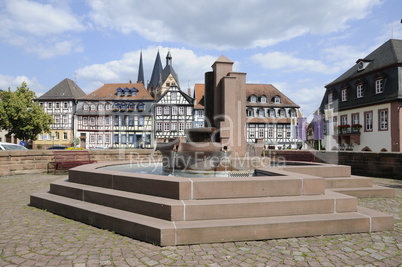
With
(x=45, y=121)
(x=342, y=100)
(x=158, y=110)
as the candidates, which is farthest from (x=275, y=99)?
(x=45, y=121)

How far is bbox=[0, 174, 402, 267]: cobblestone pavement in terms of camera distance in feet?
13.2

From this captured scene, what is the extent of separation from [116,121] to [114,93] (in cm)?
543

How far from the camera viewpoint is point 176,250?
447 cm

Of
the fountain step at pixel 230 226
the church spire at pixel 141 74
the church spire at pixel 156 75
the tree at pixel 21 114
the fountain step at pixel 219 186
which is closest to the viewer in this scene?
the fountain step at pixel 230 226

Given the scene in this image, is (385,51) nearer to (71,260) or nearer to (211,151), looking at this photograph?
(211,151)

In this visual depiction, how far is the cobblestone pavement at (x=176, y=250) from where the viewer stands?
13.2 ft

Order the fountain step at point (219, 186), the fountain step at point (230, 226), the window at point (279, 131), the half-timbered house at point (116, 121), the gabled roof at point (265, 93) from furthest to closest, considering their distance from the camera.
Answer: the half-timbered house at point (116, 121)
the gabled roof at point (265, 93)
the window at point (279, 131)
the fountain step at point (219, 186)
the fountain step at point (230, 226)

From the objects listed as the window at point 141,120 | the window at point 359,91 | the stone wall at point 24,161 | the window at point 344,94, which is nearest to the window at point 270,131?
the window at point 344,94

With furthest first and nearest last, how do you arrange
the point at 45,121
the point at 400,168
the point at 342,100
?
1. the point at 45,121
2. the point at 342,100
3. the point at 400,168

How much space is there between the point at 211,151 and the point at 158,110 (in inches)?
1840

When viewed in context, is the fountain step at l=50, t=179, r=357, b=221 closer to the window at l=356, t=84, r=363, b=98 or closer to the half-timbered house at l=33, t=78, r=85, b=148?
the window at l=356, t=84, r=363, b=98

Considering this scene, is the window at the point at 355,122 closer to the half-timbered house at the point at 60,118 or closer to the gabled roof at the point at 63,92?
the half-timbered house at the point at 60,118

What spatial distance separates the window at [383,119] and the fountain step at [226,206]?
2842 cm

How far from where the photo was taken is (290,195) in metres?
5.86
